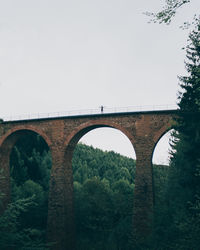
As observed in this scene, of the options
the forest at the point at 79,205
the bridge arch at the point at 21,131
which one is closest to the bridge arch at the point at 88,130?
the bridge arch at the point at 21,131

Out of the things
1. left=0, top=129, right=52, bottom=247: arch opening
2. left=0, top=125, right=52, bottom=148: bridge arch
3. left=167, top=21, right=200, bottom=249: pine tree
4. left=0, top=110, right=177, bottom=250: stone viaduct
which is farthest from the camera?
left=0, top=129, right=52, bottom=247: arch opening

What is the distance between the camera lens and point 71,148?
75.8 ft

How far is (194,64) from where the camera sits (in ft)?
51.9

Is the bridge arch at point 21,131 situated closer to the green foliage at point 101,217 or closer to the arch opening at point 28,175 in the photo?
the arch opening at point 28,175

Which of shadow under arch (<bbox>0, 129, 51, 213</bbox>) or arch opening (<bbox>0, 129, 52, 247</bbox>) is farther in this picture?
arch opening (<bbox>0, 129, 52, 247</bbox>)

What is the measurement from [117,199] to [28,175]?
10348 mm

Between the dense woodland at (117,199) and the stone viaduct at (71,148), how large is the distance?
3.64ft

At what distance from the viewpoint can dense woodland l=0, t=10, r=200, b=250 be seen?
38.8ft

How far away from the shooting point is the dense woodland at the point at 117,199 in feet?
38.8

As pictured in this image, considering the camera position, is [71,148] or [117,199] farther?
[117,199]

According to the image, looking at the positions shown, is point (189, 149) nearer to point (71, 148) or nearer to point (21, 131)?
point (71, 148)

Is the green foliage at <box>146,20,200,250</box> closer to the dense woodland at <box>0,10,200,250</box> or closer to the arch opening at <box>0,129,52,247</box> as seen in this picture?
the dense woodland at <box>0,10,200,250</box>

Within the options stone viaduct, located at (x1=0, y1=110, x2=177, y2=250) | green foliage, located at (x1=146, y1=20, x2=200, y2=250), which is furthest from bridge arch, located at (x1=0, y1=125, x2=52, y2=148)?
green foliage, located at (x1=146, y1=20, x2=200, y2=250)

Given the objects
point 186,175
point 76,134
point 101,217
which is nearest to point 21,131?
point 76,134
